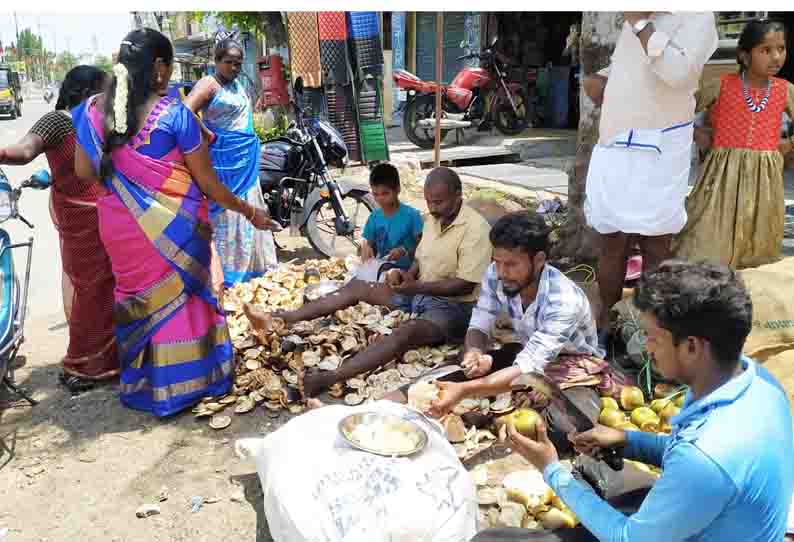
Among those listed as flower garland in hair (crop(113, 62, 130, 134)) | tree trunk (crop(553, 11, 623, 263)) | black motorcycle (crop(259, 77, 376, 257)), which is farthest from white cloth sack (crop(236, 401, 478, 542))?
black motorcycle (crop(259, 77, 376, 257))

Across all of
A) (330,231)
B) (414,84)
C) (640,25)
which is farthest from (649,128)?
(414,84)

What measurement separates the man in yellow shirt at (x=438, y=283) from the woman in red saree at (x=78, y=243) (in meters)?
0.75

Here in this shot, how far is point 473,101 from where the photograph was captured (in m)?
10.1

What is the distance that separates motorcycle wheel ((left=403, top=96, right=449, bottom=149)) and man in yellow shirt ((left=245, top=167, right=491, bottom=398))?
6828 mm

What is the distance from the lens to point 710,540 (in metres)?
1.34

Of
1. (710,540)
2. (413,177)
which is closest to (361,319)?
(710,540)

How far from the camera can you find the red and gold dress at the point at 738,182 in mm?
3133

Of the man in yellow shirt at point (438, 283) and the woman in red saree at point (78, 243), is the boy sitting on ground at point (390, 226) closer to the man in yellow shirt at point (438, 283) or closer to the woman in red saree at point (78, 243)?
the man in yellow shirt at point (438, 283)

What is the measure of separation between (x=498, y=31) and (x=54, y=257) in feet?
27.3

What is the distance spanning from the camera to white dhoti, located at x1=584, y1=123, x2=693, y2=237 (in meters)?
2.90

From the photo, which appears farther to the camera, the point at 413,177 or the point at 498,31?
the point at 498,31

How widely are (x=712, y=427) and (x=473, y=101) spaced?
9.33 m
